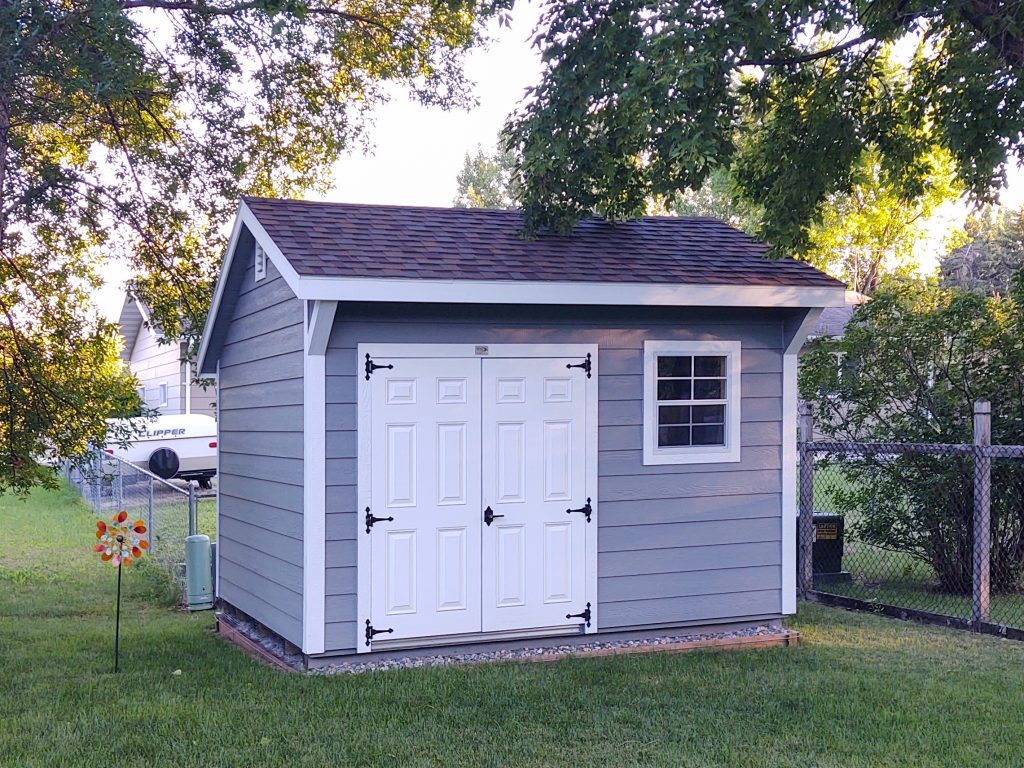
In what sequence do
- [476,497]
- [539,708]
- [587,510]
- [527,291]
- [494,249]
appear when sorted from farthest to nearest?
[494,249] < [587,510] < [476,497] < [527,291] < [539,708]

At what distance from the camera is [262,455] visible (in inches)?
→ 333

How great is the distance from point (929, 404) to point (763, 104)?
3188 mm

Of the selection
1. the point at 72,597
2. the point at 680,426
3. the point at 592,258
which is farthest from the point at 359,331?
the point at 72,597

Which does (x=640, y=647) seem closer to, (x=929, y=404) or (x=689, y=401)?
(x=689, y=401)

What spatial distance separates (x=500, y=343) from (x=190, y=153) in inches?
264

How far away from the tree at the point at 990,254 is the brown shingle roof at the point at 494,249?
136ft

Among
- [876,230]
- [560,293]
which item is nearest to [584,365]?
[560,293]

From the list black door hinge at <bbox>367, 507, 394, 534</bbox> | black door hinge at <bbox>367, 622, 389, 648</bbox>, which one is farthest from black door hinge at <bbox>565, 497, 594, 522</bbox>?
black door hinge at <bbox>367, 622, 389, 648</bbox>

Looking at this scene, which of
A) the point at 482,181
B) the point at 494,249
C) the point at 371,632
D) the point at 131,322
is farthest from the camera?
the point at 482,181

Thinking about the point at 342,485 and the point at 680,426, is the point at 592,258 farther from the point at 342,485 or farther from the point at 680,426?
the point at 342,485

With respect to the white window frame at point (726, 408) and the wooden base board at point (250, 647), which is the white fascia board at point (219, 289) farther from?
the white window frame at point (726, 408)

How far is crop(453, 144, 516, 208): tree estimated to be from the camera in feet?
182

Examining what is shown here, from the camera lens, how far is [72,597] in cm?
A: 1109

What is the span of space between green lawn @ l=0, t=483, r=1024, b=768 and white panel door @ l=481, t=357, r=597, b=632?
1.69ft
